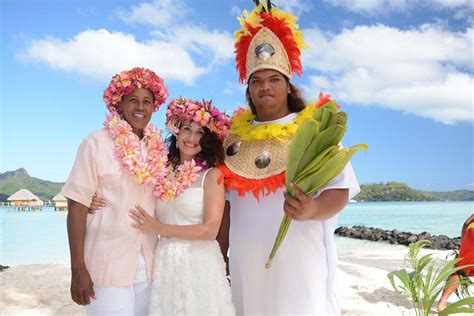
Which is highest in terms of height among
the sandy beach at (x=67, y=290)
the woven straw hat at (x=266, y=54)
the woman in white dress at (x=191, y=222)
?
the woven straw hat at (x=266, y=54)

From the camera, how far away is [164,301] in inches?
108

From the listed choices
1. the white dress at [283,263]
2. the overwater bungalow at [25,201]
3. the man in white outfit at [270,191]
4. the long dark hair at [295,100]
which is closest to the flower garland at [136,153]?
the man in white outfit at [270,191]

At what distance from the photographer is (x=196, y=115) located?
2.90 meters

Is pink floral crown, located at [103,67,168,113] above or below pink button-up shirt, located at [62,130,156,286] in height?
above

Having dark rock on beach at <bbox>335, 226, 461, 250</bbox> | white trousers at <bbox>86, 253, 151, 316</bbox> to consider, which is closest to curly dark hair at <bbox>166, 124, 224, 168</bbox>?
white trousers at <bbox>86, 253, 151, 316</bbox>

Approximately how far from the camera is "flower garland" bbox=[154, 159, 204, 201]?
2.82 metres

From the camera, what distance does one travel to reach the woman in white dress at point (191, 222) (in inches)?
108

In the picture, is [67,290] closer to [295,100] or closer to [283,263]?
[283,263]

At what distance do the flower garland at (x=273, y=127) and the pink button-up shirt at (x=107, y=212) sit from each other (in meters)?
0.72

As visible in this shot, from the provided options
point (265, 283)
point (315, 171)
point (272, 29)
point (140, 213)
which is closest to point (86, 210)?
point (140, 213)

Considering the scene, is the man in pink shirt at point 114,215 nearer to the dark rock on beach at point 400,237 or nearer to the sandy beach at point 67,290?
the sandy beach at point 67,290

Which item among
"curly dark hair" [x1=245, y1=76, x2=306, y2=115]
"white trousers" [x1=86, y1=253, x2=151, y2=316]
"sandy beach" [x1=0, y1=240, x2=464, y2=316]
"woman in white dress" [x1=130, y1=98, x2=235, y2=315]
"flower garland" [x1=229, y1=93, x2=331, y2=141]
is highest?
"curly dark hair" [x1=245, y1=76, x2=306, y2=115]

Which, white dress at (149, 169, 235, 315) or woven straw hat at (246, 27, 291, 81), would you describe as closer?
white dress at (149, 169, 235, 315)

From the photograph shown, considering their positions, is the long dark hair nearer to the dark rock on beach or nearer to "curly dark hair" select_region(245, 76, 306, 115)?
"curly dark hair" select_region(245, 76, 306, 115)
